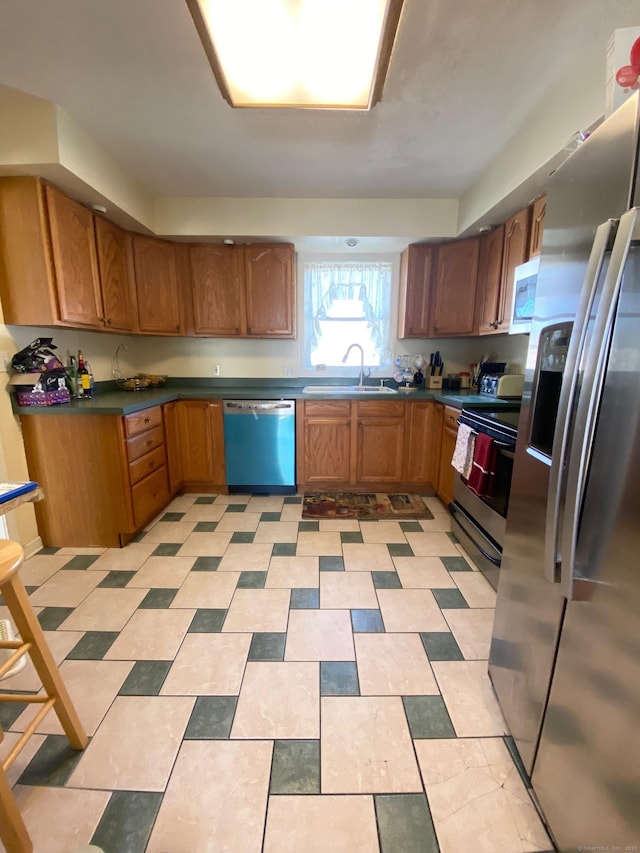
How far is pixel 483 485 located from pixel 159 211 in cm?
322

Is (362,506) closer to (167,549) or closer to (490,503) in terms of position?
(490,503)

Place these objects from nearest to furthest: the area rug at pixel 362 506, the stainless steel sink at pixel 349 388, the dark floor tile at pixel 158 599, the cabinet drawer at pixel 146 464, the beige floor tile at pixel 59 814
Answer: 1. the beige floor tile at pixel 59 814
2. the dark floor tile at pixel 158 599
3. the cabinet drawer at pixel 146 464
4. the area rug at pixel 362 506
5. the stainless steel sink at pixel 349 388

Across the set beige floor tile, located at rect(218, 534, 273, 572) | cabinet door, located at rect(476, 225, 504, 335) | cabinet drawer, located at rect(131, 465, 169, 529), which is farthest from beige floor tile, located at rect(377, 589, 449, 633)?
cabinet door, located at rect(476, 225, 504, 335)

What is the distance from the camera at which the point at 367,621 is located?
1.73m

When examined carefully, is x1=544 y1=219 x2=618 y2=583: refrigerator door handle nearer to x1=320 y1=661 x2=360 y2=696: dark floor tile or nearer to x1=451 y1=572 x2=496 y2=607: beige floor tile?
x1=320 y1=661 x2=360 y2=696: dark floor tile

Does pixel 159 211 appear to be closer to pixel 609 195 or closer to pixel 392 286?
pixel 392 286

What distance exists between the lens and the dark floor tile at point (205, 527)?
2617mm

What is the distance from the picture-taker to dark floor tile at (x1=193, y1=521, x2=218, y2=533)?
2617 mm

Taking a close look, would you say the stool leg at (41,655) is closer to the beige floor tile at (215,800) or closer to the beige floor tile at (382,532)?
the beige floor tile at (215,800)

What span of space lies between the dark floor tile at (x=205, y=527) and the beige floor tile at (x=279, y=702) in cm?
128

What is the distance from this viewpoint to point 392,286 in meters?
3.51

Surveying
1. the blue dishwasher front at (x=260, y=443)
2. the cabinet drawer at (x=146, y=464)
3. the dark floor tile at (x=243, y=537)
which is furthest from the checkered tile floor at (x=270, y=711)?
the blue dishwasher front at (x=260, y=443)

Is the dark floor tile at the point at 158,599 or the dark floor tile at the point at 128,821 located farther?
the dark floor tile at the point at 158,599

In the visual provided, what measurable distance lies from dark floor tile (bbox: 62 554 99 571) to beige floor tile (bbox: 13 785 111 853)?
4.12 ft
